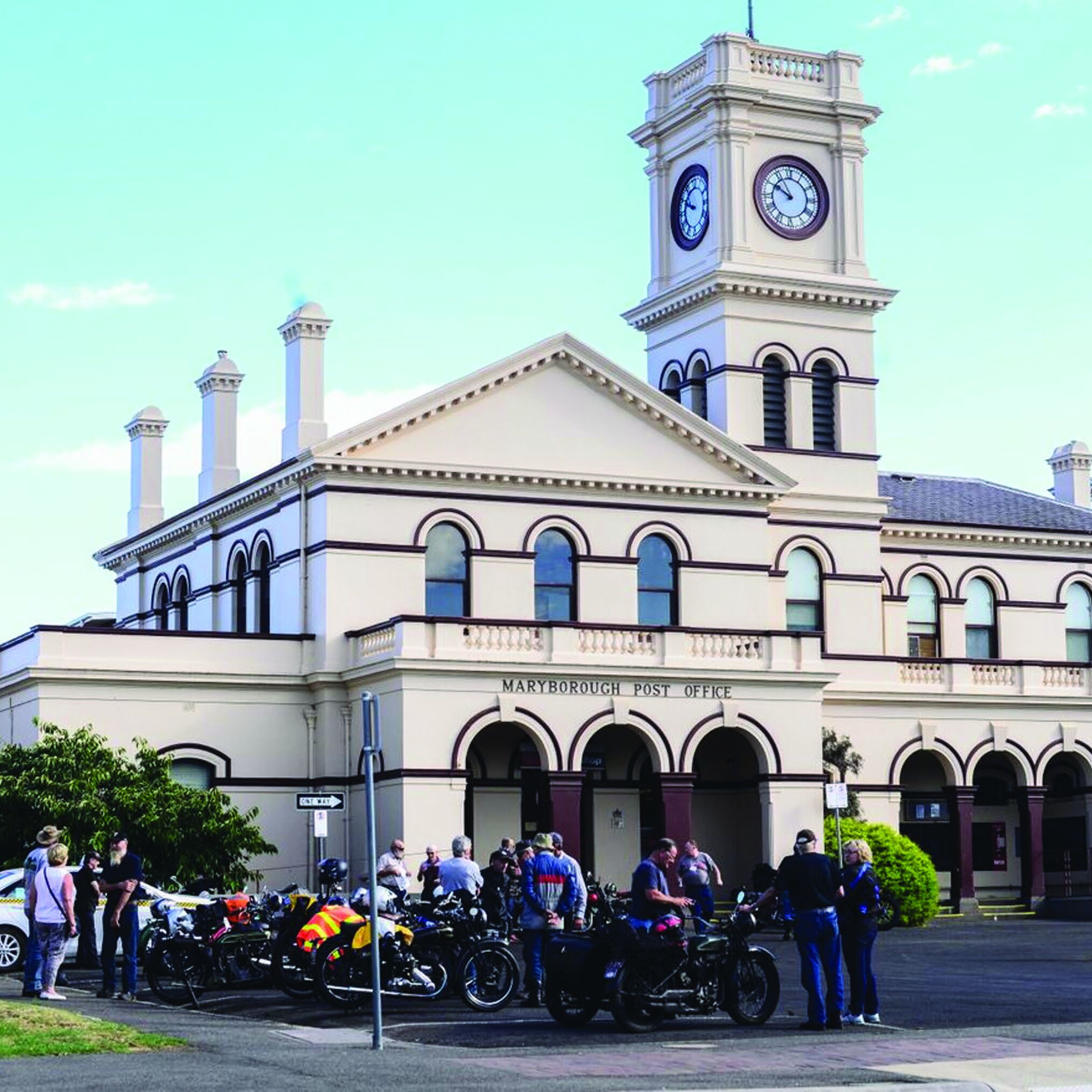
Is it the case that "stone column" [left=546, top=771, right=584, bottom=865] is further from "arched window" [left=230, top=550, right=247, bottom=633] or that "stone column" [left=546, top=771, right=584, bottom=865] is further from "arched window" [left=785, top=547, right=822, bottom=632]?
"arched window" [left=230, top=550, right=247, bottom=633]

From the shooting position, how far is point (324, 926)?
2283cm

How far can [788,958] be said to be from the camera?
31.8m

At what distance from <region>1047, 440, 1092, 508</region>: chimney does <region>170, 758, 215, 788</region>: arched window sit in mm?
26332

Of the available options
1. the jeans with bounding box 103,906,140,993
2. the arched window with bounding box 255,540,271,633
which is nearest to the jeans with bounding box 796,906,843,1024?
the jeans with bounding box 103,906,140,993

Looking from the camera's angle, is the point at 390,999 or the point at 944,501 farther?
the point at 944,501

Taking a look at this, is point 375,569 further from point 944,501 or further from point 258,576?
point 944,501

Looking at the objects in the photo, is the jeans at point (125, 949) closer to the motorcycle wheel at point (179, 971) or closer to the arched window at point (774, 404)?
the motorcycle wheel at point (179, 971)

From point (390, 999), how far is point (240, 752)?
18.1m

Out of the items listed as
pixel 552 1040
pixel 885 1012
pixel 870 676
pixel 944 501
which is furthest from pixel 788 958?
pixel 944 501

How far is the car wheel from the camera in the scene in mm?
27828

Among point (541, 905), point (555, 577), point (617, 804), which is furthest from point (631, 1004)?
point (617, 804)

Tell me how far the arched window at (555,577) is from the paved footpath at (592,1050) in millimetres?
17298

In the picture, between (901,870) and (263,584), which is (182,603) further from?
(901,870)

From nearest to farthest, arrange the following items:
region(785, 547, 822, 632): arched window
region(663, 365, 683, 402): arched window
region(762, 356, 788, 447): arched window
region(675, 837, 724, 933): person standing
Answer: region(675, 837, 724, 933): person standing < region(785, 547, 822, 632): arched window < region(762, 356, 788, 447): arched window < region(663, 365, 683, 402): arched window
